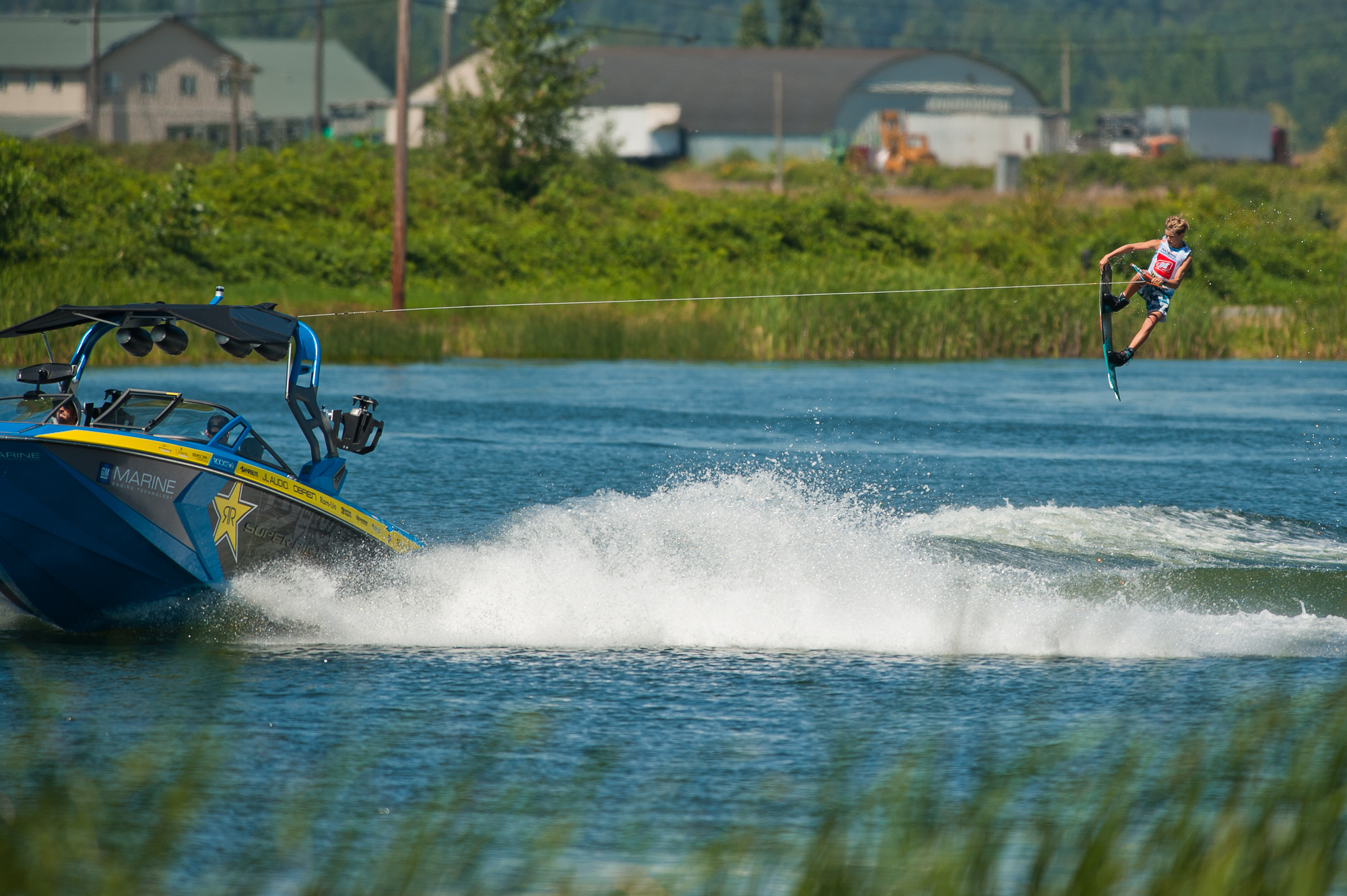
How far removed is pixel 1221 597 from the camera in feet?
40.3

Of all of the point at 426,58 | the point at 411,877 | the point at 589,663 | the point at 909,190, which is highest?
the point at 426,58

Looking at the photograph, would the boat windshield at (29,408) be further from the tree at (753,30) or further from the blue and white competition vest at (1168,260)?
the tree at (753,30)

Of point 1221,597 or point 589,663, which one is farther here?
point 1221,597

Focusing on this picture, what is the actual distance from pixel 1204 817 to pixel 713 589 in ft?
16.2

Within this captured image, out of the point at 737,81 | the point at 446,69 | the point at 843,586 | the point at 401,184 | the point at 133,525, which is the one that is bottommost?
the point at 843,586

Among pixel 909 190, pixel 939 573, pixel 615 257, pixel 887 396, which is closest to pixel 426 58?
pixel 909 190

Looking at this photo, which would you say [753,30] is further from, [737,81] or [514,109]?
[514,109]

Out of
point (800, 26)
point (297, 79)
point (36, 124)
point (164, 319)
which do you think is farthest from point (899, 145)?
point (164, 319)

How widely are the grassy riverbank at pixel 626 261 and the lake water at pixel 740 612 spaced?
7820mm

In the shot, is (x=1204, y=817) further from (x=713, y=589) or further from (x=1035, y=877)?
(x=713, y=589)

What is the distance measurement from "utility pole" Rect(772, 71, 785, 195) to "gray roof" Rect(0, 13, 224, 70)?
32.8 metres

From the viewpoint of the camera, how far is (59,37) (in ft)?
289

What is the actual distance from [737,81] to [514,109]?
47.0 m

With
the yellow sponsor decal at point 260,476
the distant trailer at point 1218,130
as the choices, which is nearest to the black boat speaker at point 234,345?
the yellow sponsor decal at point 260,476
